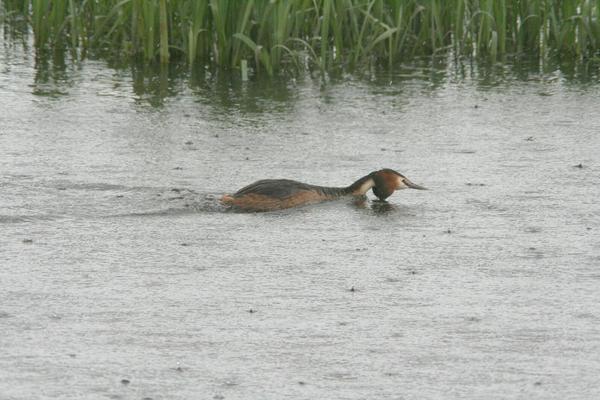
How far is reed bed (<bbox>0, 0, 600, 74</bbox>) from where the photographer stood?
1236 centimetres

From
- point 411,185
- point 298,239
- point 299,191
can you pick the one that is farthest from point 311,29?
point 298,239

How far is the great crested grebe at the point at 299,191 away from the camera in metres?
8.44

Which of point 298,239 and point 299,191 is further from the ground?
point 299,191

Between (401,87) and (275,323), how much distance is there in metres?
6.27

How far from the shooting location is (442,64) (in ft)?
43.4

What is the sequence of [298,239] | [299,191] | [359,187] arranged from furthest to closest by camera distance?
[359,187], [299,191], [298,239]

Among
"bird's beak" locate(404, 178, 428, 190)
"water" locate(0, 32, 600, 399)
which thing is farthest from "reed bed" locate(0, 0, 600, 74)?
"bird's beak" locate(404, 178, 428, 190)

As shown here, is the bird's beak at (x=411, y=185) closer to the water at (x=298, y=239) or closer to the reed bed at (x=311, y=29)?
the water at (x=298, y=239)

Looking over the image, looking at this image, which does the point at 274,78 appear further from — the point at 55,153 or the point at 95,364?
the point at 95,364

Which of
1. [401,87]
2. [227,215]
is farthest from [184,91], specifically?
[227,215]

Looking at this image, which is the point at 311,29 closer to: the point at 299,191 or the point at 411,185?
the point at 411,185

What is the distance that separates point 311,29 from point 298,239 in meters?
5.42

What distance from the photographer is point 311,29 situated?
42.7ft

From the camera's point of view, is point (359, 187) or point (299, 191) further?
point (359, 187)
